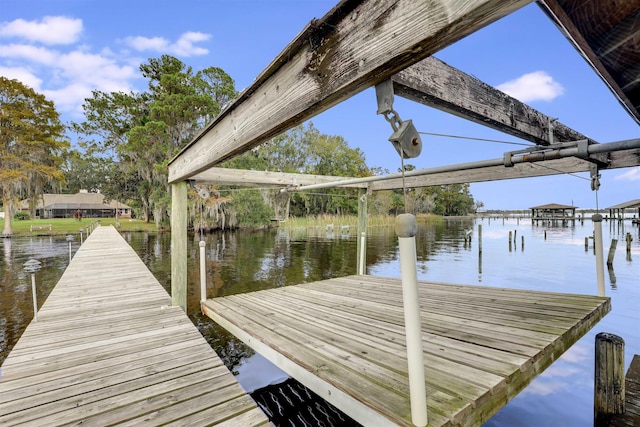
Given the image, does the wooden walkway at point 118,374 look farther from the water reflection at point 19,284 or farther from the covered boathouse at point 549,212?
the covered boathouse at point 549,212

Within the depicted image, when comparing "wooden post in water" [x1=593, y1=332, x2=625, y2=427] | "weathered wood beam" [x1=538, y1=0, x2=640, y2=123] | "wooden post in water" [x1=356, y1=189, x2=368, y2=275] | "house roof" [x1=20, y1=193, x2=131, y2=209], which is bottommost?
"wooden post in water" [x1=593, y1=332, x2=625, y2=427]

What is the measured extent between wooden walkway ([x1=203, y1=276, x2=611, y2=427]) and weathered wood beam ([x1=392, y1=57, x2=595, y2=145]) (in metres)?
1.56

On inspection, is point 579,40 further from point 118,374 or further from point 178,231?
point 178,231

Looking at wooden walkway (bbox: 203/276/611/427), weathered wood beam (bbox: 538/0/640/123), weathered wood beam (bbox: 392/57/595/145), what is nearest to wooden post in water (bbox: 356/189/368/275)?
wooden walkway (bbox: 203/276/611/427)

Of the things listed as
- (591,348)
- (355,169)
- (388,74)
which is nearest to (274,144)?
(355,169)

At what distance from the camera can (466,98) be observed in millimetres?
1762

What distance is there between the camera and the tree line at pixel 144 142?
1961cm

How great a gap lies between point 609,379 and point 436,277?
7169 mm

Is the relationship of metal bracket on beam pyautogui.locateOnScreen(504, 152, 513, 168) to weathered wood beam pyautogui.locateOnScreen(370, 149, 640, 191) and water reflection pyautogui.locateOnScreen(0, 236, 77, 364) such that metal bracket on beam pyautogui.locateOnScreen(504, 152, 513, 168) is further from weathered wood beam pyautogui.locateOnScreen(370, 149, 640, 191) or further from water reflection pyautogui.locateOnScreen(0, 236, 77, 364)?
water reflection pyautogui.locateOnScreen(0, 236, 77, 364)

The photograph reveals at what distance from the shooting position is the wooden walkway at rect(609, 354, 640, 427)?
2.64 metres

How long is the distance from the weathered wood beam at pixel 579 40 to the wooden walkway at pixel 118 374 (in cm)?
257

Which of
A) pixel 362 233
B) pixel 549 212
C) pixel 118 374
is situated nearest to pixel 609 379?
pixel 362 233

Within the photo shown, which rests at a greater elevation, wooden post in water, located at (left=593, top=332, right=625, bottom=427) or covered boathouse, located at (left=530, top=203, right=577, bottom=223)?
covered boathouse, located at (left=530, top=203, right=577, bottom=223)

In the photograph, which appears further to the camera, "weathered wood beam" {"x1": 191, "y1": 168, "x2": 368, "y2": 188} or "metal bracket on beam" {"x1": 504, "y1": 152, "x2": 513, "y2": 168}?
"weathered wood beam" {"x1": 191, "y1": 168, "x2": 368, "y2": 188}
